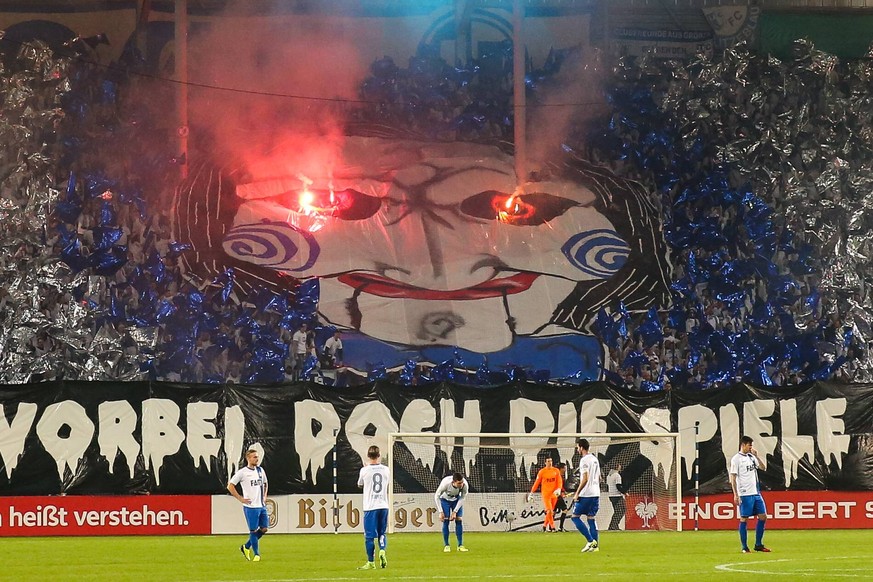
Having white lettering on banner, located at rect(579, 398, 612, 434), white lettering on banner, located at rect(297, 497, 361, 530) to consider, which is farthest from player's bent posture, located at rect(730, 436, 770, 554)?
white lettering on banner, located at rect(297, 497, 361, 530)

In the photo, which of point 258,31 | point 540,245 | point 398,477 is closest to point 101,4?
point 258,31

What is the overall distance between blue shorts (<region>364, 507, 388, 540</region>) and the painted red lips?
1887cm

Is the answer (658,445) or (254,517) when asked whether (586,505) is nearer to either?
(254,517)

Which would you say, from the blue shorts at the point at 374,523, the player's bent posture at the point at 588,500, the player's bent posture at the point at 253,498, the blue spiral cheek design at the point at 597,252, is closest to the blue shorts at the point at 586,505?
the player's bent posture at the point at 588,500

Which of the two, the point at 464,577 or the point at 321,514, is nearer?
the point at 464,577

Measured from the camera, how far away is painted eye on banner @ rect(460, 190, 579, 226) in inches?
1515

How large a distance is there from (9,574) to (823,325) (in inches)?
958

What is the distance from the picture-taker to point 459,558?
20.0 m

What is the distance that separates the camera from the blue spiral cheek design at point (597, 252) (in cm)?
3741

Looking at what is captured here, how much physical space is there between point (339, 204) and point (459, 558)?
19936 millimetres

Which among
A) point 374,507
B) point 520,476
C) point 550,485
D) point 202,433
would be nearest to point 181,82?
point 202,433

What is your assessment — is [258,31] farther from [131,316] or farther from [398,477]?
[398,477]

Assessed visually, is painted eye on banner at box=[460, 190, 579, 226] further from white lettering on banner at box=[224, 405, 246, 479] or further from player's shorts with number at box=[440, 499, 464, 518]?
player's shorts with number at box=[440, 499, 464, 518]

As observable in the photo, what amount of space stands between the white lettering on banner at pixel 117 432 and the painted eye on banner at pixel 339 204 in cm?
1317
